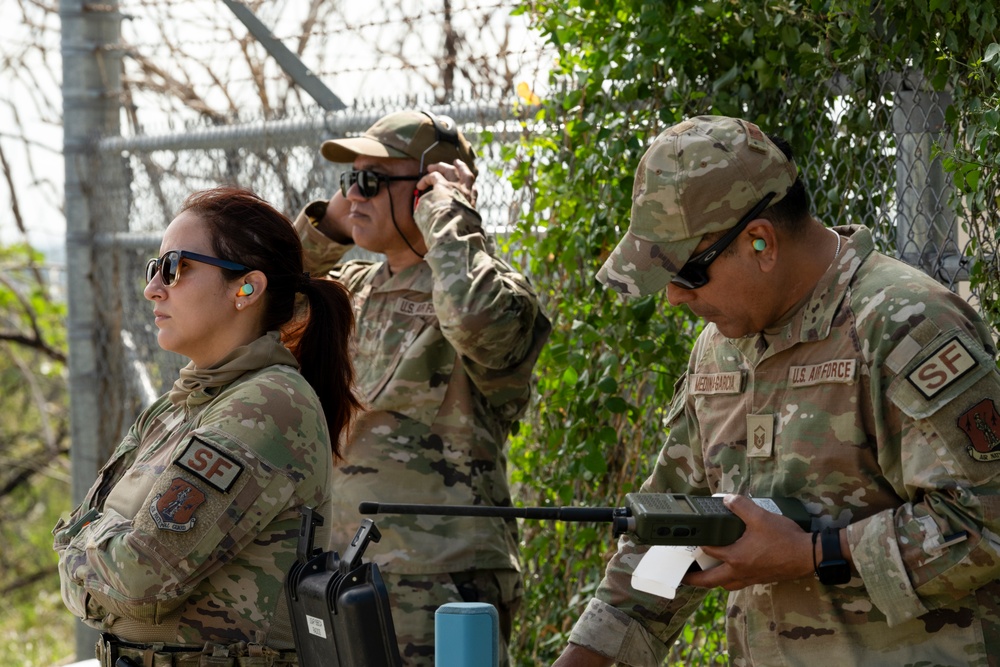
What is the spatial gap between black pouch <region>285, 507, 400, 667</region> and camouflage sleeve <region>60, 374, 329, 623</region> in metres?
0.62

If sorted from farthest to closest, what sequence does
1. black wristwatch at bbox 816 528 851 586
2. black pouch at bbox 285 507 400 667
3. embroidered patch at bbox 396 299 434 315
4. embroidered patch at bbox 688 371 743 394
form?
embroidered patch at bbox 396 299 434 315, embroidered patch at bbox 688 371 743 394, black wristwatch at bbox 816 528 851 586, black pouch at bbox 285 507 400 667

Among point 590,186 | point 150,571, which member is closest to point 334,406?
point 150,571

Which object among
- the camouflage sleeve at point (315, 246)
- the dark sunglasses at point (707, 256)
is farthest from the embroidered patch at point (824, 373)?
the camouflage sleeve at point (315, 246)

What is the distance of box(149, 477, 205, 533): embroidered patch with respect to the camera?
2.13m

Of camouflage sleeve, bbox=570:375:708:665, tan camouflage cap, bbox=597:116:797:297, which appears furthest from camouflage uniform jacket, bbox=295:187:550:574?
tan camouflage cap, bbox=597:116:797:297

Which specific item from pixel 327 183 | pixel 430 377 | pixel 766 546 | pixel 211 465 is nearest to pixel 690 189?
pixel 766 546

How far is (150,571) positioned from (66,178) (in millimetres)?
3633

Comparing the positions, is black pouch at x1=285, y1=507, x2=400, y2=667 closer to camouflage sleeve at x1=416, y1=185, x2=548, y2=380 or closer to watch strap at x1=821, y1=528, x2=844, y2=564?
watch strap at x1=821, y1=528, x2=844, y2=564

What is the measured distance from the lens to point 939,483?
6.24ft

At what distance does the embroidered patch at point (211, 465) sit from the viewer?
215 cm

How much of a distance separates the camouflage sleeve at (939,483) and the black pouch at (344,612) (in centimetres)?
89

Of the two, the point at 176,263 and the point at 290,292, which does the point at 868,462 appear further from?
the point at 176,263

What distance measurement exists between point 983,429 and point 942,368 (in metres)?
0.11

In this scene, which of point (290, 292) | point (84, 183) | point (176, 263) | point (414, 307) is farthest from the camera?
point (84, 183)
